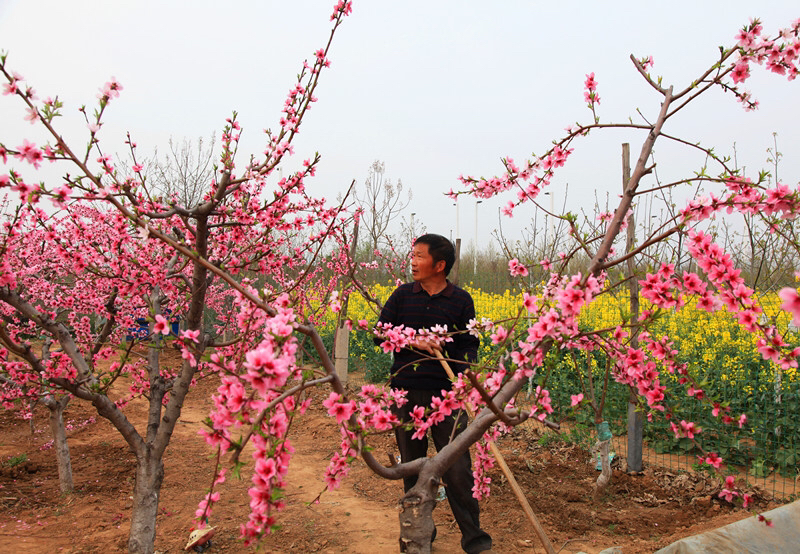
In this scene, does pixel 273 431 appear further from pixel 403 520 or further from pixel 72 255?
pixel 72 255

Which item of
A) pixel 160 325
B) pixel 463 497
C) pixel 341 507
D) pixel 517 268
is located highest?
pixel 517 268

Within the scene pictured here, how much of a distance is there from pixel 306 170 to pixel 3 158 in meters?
1.88

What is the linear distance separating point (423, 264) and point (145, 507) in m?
2.03

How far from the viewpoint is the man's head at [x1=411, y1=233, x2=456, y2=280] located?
3355mm

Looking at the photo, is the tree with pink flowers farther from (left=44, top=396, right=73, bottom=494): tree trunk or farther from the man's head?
(left=44, top=396, right=73, bottom=494): tree trunk

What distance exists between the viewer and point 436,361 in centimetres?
332

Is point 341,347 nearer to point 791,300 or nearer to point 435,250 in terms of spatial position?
point 435,250

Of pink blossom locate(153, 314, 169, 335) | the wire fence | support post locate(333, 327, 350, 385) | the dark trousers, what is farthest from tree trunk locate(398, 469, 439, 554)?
support post locate(333, 327, 350, 385)

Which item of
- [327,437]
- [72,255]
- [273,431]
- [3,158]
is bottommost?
[327,437]

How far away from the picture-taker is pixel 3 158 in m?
1.73

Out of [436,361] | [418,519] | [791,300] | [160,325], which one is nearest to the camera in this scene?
[791,300]

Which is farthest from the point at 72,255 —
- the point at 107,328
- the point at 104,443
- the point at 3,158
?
the point at 104,443

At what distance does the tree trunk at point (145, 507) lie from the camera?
2734 mm

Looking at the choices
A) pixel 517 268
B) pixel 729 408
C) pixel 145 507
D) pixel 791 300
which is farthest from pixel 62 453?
pixel 729 408
